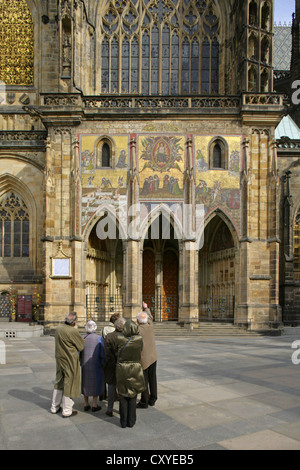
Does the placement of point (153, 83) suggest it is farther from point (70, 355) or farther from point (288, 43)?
point (70, 355)

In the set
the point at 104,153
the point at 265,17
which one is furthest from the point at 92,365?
the point at 265,17

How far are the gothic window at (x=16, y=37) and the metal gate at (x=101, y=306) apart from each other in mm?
12365

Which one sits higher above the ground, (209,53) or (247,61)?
(209,53)

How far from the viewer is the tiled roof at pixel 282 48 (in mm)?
33531

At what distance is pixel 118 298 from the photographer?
2181cm

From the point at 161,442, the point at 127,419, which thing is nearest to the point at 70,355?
the point at 127,419

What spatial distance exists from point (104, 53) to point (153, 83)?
119 inches

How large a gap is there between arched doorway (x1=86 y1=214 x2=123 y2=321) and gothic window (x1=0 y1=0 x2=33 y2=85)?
1012 centimetres

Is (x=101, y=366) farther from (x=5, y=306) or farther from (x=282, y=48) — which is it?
(x=282, y=48)

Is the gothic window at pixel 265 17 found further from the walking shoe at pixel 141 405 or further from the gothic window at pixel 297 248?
the walking shoe at pixel 141 405

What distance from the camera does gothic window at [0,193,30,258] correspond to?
22.2m

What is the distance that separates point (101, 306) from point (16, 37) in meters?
15.1

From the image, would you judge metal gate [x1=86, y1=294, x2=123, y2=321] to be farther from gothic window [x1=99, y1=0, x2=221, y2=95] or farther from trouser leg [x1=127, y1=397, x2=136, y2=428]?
trouser leg [x1=127, y1=397, x2=136, y2=428]

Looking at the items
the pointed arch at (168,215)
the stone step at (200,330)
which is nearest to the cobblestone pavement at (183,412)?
the stone step at (200,330)
